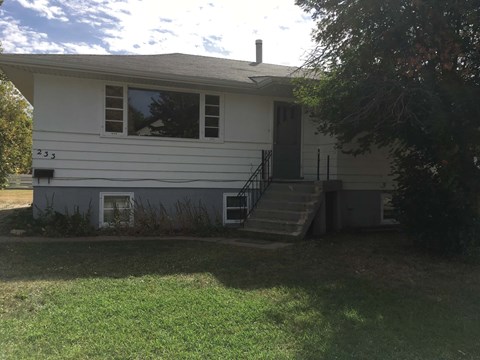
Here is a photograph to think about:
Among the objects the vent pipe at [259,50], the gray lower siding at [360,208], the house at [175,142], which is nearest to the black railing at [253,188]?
the house at [175,142]

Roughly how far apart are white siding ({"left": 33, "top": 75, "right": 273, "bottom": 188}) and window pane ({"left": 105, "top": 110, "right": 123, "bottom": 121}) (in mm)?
139

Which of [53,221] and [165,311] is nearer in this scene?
[165,311]

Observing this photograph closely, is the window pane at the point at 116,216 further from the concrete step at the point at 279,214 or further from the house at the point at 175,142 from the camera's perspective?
the concrete step at the point at 279,214

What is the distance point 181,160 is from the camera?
9.97m

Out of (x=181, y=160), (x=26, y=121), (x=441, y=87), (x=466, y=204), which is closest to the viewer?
(x=441, y=87)

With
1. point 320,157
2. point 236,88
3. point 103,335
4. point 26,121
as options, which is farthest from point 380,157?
point 26,121

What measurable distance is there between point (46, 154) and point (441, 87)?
7.39 metres

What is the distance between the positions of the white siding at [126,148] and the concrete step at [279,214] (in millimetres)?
1444

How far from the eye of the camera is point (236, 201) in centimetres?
1048

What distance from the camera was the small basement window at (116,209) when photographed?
30.6 ft

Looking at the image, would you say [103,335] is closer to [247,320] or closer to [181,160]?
[247,320]

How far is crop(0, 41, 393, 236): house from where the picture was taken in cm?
896

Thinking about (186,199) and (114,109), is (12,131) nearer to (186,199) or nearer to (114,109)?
(114,109)

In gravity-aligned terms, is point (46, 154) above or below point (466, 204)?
above
